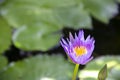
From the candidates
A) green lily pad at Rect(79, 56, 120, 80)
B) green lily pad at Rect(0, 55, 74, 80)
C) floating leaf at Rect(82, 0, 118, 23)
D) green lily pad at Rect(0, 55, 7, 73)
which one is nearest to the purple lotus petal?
green lily pad at Rect(79, 56, 120, 80)

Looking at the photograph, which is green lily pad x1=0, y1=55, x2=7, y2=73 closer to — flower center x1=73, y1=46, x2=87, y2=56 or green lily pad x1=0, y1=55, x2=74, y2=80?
green lily pad x1=0, y1=55, x2=74, y2=80

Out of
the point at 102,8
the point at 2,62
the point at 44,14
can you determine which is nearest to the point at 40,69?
the point at 2,62

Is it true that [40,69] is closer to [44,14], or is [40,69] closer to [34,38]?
[34,38]

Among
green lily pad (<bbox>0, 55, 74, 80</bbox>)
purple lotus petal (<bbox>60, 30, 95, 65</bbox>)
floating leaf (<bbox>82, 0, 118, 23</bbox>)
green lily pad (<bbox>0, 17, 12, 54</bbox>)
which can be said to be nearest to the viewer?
purple lotus petal (<bbox>60, 30, 95, 65</bbox>)

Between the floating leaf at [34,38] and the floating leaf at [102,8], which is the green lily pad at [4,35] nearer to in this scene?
the floating leaf at [34,38]

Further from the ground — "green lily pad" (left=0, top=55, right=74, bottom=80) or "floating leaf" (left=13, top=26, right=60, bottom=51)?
"floating leaf" (left=13, top=26, right=60, bottom=51)

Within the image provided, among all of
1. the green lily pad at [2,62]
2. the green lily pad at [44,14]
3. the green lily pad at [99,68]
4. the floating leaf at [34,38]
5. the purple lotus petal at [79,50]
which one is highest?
the green lily pad at [44,14]

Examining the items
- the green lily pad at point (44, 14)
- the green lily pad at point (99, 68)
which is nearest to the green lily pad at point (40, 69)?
the green lily pad at point (99, 68)

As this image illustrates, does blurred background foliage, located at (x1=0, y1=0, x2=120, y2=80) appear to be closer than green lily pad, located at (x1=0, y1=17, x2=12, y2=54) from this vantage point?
Yes
